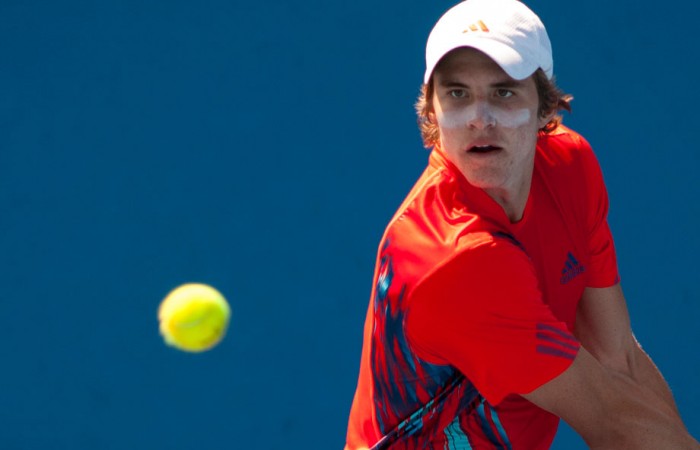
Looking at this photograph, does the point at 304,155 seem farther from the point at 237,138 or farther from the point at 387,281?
the point at 387,281

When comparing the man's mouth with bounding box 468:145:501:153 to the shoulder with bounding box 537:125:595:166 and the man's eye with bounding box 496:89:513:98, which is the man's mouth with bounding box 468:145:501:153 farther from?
the shoulder with bounding box 537:125:595:166

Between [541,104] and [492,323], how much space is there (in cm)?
48

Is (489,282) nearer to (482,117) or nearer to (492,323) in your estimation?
(492,323)

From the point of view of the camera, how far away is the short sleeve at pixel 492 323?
1705 millimetres

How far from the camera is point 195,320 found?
2.76 metres

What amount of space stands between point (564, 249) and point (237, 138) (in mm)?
1298

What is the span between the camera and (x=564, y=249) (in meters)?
2.07

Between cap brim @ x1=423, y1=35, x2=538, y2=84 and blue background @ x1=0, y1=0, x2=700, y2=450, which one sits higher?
blue background @ x1=0, y1=0, x2=700, y2=450

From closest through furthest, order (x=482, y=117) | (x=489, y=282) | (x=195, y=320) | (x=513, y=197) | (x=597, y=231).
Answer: (x=489, y=282), (x=482, y=117), (x=513, y=197), (x=597, y=231), (x=195, y=320)

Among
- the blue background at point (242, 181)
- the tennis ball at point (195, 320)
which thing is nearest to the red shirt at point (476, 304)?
the tennis ball at point (195, 320)

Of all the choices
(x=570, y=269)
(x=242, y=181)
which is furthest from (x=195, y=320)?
(x=570, y=269)

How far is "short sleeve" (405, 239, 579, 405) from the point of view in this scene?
1.71 metres

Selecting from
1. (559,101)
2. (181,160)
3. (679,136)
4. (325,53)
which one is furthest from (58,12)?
(679,136)

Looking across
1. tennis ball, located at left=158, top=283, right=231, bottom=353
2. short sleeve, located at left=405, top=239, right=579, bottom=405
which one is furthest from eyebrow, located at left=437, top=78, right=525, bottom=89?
tennis ball, located at left=158, top=283, right=231, bottom=353
